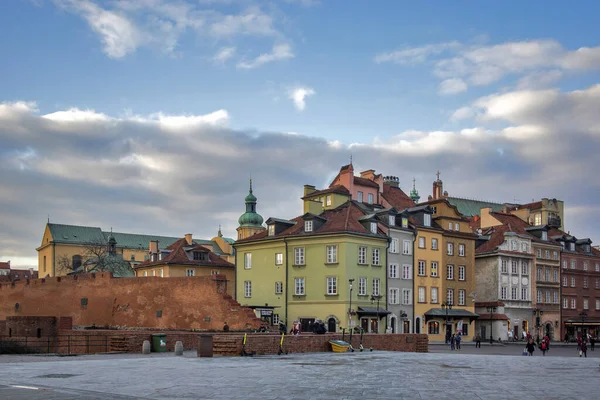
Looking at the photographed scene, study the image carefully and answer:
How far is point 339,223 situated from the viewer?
6438 cm

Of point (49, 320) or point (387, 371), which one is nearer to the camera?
point (387, 371)

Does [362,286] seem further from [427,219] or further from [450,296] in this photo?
[450,296]

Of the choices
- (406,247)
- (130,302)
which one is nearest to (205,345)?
(130,302)

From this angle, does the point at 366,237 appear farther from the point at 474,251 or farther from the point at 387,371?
the point at 387,371

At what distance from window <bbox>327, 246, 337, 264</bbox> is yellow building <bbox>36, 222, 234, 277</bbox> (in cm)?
6848

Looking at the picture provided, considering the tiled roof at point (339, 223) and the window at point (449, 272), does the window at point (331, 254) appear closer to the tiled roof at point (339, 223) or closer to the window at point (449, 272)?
the tiled roof at point (339, 223)

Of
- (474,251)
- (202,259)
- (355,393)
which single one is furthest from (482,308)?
(355,393)

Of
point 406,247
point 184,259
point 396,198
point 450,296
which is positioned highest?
point 396,198

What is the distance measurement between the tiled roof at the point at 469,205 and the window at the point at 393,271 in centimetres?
3205

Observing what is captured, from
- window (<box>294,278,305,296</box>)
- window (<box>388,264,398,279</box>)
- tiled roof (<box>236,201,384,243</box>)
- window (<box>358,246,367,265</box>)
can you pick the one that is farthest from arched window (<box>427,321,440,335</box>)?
window (<box>294,278,305,296</box>)

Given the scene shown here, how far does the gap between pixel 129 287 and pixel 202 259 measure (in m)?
31.8

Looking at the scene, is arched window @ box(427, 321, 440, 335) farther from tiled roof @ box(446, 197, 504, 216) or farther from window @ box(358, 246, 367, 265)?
tiled roof @ box(446, 197, 504, 216)

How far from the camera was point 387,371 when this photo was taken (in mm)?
25688

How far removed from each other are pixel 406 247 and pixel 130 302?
25.3 metres
